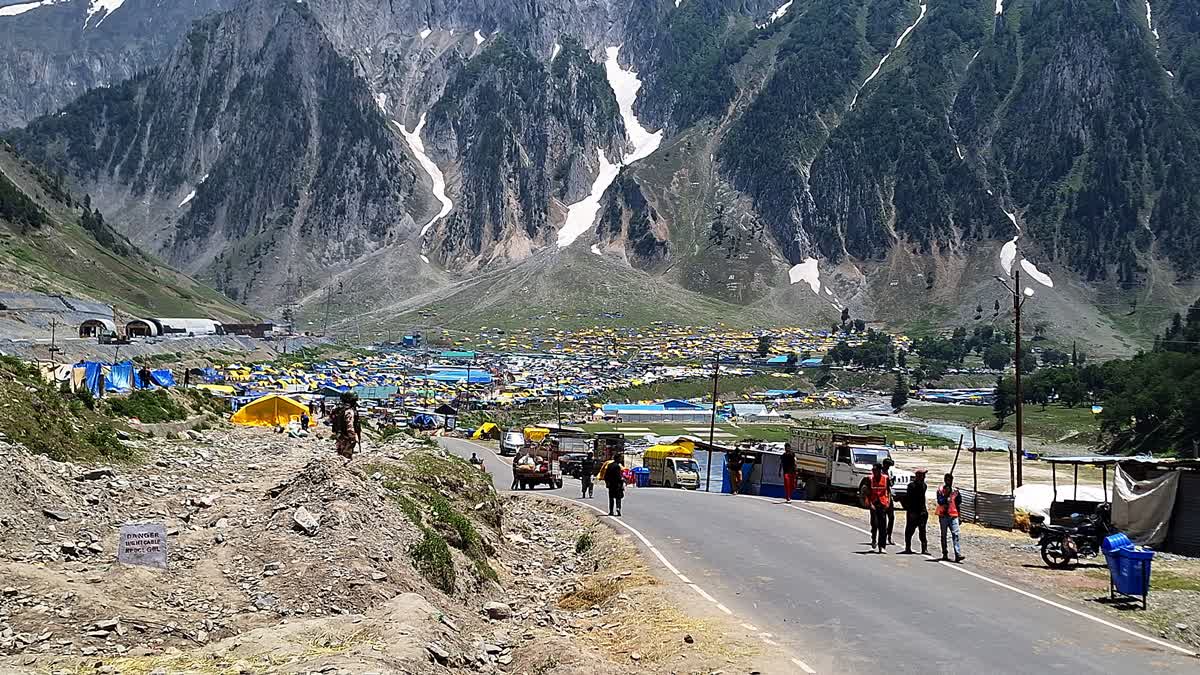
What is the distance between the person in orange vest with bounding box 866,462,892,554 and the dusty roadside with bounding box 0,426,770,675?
481 centimetres

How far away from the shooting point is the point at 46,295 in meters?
104

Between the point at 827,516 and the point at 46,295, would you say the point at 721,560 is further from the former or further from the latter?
the point at 46,295

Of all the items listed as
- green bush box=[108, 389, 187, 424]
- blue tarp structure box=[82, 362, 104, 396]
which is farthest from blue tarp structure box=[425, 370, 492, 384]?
green bush box=[108, 389, 187, 424]

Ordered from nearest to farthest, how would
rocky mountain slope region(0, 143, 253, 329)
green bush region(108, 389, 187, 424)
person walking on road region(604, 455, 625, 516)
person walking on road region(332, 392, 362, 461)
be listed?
person walking on road region(332, 392, 362, 461), person walking on road region(604, 455, 625, 516), green bush region(108, 389, 187, 424), rocky mountain slope region(0, 143, 253, 329)

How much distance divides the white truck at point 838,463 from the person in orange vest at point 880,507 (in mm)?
10967

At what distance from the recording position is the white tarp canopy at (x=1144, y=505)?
22781mm

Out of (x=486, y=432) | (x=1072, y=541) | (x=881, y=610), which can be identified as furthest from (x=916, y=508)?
(x=486, y=432)

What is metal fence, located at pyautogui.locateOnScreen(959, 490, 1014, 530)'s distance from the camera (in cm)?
2775

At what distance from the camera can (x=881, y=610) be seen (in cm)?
1492

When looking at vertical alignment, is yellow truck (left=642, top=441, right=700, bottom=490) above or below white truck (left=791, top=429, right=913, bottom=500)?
below

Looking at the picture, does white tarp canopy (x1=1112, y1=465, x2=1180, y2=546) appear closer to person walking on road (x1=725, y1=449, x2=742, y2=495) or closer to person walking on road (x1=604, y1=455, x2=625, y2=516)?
person walking on road (x1=604, y1=455, x2=625, y2=516)

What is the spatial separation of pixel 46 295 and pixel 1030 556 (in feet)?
343

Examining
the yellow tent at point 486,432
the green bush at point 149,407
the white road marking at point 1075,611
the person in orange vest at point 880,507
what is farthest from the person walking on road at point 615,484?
the yellow tent at point 486,432

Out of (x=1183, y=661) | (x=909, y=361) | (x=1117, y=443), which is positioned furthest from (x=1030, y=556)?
(x=909, y=361)
